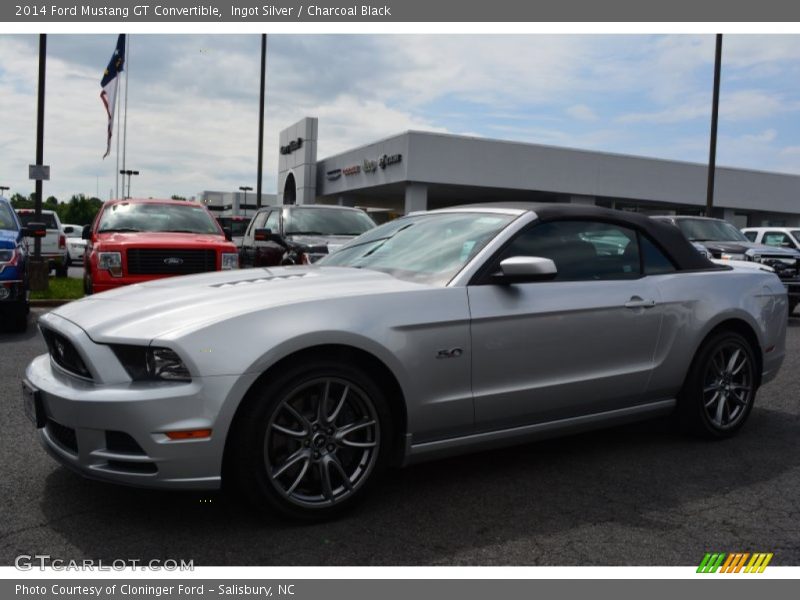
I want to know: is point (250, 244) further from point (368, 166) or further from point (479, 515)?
point (368, 166)

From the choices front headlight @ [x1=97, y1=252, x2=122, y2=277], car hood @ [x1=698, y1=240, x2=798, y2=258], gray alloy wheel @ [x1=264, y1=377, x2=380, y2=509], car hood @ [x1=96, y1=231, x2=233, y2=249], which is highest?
car hood @ [x1=698, y1=240, x2=798, y2=258]

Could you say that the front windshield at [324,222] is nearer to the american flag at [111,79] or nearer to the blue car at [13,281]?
the blue car at [13,281]

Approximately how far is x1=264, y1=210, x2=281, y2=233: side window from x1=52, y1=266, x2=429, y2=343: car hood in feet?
24.7

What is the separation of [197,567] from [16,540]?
83 centimetres

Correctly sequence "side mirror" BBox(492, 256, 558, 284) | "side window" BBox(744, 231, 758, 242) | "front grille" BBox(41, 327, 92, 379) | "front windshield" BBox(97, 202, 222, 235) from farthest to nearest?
"side window" BBox(744, 231, 758, 242)
"front windshield" BBox(97, 202, 222, 235)
"side mirror" BBox(492, 256, 558, 284)
"front grille" BBox(41, 327, 92, 379)

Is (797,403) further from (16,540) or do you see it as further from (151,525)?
(16,540)

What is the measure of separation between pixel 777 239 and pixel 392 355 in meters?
16.8

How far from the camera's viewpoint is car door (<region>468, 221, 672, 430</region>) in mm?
3916

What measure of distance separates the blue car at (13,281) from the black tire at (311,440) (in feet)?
23.1

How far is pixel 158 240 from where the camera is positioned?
977cm

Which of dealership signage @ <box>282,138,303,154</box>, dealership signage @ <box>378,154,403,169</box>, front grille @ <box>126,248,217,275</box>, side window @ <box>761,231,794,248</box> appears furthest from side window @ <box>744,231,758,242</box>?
dealership signage @ <box>282,138,303,154</box>

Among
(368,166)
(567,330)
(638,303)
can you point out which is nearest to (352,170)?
(368,166)
